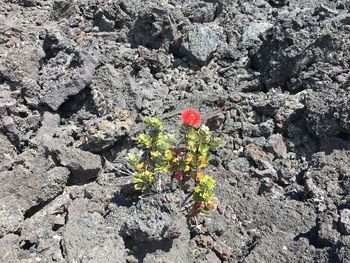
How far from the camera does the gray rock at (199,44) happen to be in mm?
5422

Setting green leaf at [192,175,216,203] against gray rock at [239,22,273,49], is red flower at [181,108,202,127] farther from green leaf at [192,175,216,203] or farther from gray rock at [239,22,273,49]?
gray rock at [239,22,273,49]

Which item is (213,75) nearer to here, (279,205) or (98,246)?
(279,205)

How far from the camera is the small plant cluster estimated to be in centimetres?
368

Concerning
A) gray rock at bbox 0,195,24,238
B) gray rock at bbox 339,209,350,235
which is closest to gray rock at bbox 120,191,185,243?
gray rock at bbox 0,195,24,238

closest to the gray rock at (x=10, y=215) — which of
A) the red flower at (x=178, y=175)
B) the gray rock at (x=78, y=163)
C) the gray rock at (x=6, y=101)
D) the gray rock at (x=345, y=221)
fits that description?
the gray rock at (x=78, y=163)

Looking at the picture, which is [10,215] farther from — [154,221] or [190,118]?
[190,118]

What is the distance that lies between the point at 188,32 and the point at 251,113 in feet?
4.37

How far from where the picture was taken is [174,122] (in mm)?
4781

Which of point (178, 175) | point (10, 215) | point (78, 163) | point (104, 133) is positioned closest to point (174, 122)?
point (104, 133)

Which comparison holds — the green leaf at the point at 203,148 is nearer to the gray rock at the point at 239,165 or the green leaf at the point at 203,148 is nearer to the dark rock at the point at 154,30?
the gray rock at the point at 239,165

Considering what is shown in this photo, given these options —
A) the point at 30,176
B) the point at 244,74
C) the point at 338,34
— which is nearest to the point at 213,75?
the point at 244,74

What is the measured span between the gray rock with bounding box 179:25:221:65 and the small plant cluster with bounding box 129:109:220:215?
1678 millimetres

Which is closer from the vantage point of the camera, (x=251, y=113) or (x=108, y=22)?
(x=251, y=113)

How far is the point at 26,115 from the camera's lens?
16.1 ft
